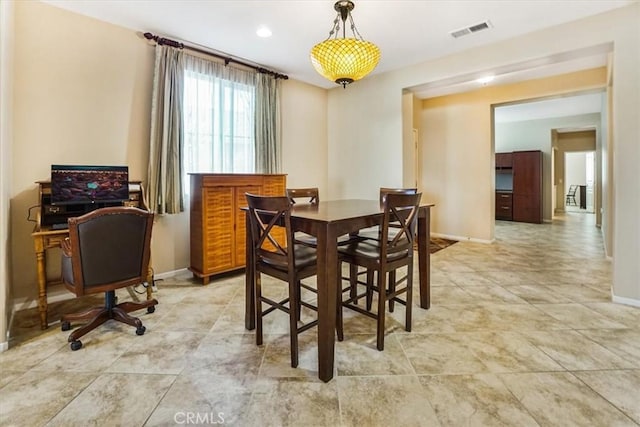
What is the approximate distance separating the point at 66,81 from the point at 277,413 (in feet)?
11.0

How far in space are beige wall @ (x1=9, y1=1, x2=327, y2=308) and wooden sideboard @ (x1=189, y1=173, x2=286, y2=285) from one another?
44 centimetres

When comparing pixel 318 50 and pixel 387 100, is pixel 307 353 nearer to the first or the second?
pixel 318 50

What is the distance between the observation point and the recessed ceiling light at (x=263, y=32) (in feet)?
10.7

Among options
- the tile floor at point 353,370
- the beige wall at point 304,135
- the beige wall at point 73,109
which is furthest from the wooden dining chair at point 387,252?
the beige wall at point 304,135

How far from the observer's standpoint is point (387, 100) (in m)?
4.61

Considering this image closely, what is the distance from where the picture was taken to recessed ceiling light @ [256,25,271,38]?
128 inches

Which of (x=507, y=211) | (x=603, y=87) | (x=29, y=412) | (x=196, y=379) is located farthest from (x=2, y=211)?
(x=507, y=211)

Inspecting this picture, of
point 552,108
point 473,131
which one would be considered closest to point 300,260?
point 473,131

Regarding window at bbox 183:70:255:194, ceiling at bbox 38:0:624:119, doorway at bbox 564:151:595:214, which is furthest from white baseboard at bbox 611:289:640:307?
doorway at bbox 564:151:595:214

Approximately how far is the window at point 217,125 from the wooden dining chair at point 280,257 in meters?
2.00

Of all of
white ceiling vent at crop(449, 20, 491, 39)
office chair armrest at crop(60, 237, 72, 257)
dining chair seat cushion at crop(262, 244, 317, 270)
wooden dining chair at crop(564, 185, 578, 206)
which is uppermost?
white ceiling vent at crop(449, 20, 491, 39)

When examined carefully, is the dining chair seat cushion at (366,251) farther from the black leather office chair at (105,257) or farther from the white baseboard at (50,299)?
the white baseboard at (50,299)

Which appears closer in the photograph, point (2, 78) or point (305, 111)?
point (2, 78)

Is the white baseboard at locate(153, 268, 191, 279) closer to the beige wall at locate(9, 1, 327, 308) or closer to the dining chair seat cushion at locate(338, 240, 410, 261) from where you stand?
the beige wall at locate(9, 1, 327, 308)
